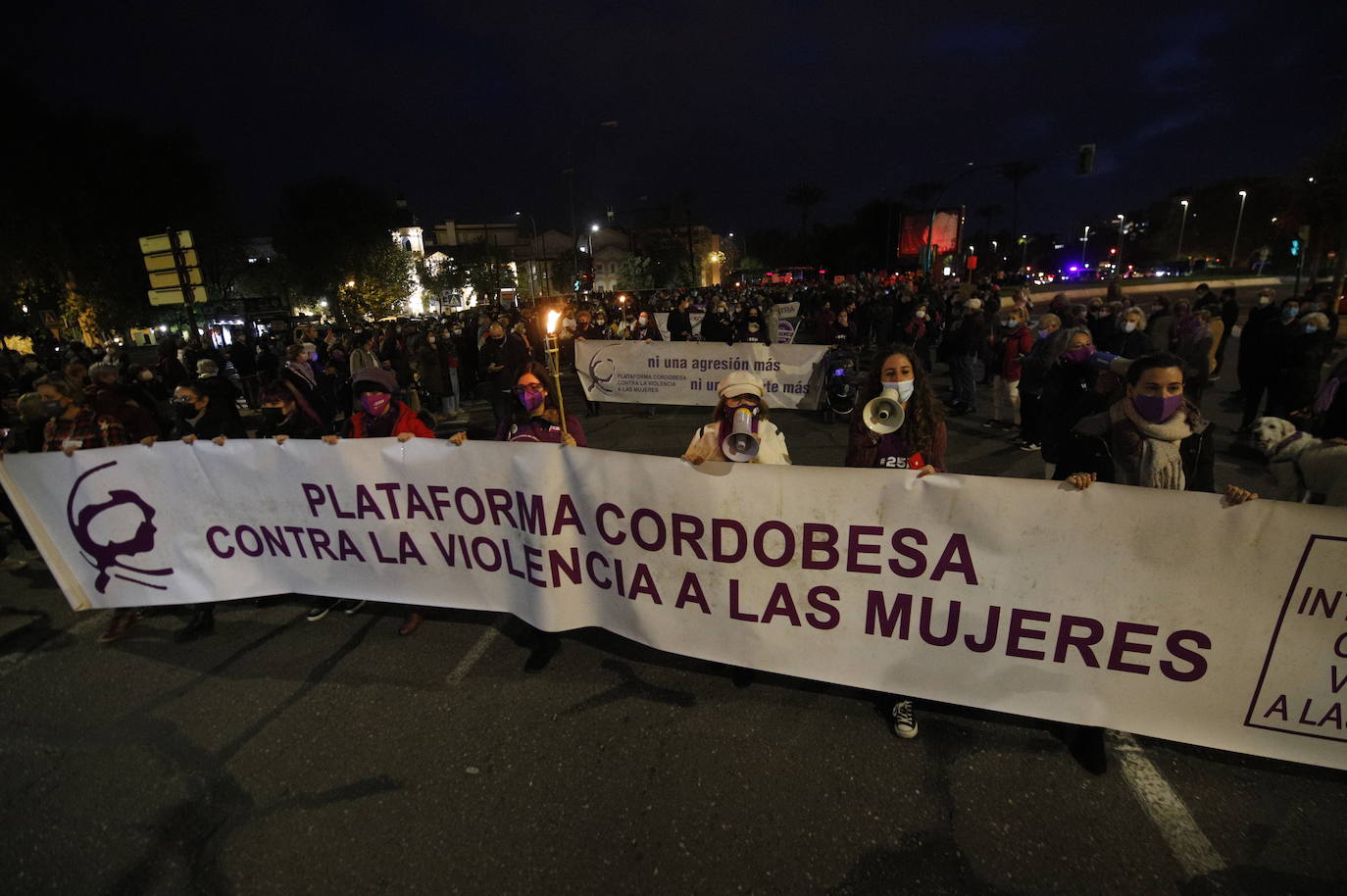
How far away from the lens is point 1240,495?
7.27 ft

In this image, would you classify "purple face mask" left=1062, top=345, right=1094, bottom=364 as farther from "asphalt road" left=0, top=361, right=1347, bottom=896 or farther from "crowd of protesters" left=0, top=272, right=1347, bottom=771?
"asphalt road" left=0, top=361, right=1347, bottom=896

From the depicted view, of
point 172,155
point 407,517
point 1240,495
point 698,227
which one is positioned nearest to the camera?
point 1240,495

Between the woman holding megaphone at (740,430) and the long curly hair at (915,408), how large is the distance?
0.47 metres

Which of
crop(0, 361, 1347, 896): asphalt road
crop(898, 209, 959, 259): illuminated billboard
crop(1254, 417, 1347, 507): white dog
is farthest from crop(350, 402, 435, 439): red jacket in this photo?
crop(898, 209, 959, 259): illuminated billboard

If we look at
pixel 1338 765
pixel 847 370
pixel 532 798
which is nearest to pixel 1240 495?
pixel 1338 765

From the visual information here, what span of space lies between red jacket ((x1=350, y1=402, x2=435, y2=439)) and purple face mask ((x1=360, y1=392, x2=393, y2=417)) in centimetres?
11

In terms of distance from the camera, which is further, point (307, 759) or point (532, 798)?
point (307, 759)

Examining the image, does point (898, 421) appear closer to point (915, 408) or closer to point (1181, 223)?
point (915, 408)

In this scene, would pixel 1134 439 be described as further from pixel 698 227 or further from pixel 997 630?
pixel 698 227

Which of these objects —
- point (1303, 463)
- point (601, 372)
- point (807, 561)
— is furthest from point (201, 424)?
point (1303, 463)

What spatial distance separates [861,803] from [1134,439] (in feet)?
6.94

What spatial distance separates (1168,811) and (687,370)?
856 centimetres

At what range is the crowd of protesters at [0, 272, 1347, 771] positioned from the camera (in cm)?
298

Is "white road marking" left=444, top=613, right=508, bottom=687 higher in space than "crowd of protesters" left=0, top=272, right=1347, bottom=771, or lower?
lower
